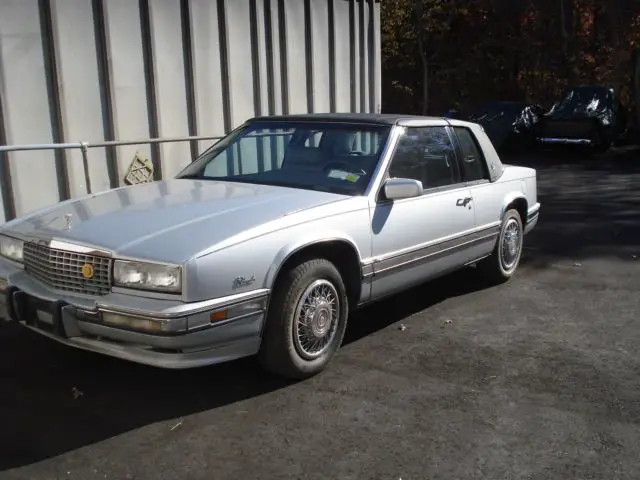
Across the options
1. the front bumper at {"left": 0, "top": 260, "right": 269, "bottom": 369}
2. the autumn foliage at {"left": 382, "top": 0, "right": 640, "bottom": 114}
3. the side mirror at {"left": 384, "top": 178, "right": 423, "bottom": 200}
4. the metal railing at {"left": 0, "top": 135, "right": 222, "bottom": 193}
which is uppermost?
the autumn foliage at {"left": 382, "top": 0, "right": 640, "bottom": 114}

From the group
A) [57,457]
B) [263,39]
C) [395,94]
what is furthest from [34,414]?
[395,94]

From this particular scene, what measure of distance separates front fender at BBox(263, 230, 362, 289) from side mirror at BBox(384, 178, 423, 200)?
1.50ft

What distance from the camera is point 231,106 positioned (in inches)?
311

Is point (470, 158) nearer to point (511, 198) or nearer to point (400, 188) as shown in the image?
point (511, 198)

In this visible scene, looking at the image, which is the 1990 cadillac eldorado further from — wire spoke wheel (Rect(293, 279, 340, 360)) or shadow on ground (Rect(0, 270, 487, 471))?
shadow on ground (Rect(0, 270, 487, 471))

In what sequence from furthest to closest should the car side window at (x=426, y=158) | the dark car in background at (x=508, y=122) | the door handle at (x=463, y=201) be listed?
the dark car in background at (x=508, y=122)
the door handle at (x=463, y=201)
the car side window at (x=426, y=158)

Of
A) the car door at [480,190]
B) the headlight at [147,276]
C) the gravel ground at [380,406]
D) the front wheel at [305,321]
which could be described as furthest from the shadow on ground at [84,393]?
the car door at [480,190]

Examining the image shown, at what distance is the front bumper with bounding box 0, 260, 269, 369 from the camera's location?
3.49 metres

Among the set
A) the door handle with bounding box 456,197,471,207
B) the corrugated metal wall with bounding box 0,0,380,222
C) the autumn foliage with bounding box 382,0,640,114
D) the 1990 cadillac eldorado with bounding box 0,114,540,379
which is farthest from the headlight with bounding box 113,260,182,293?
the autumn foliage with bounding box 382,0,640,114

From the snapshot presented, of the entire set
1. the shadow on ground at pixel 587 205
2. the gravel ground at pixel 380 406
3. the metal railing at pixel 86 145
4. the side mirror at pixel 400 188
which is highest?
the metal railing at pixel 86 145

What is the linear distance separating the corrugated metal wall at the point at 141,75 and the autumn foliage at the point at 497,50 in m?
16.3

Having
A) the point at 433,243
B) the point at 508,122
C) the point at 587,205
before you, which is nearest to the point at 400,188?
the point at 433,243

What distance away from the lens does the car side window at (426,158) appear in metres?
4.98

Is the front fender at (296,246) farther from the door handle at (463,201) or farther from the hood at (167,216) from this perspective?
the door handle at (463,201)
